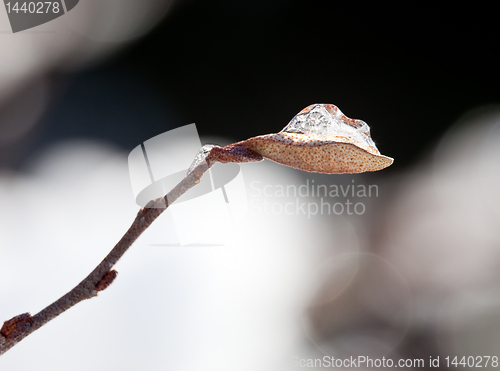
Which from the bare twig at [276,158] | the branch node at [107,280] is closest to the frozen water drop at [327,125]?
the bare twig at [276,158]

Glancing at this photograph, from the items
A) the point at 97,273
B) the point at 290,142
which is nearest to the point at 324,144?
the point at 290,142

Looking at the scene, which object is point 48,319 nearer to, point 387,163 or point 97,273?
point 97,273

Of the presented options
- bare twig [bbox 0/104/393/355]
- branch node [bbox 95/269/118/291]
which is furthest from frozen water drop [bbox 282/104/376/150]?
branch node [bbox 95/269/118/291]

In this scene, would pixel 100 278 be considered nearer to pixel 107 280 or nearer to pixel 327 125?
pixel 107 280

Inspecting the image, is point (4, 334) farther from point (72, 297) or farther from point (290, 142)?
point (290, 142)

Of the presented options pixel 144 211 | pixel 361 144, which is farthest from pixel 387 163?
pixel 144 211

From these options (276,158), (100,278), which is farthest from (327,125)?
(100,278)

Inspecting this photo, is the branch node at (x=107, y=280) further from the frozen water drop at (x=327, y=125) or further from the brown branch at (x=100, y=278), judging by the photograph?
the frozen water drop at (x=327, y=125)
